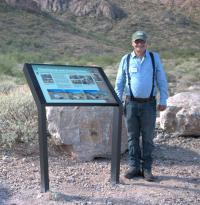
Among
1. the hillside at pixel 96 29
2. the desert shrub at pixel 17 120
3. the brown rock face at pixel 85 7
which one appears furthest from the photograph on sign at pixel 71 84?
the brown rock face at pixel 85 7

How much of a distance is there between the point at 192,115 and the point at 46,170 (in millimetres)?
3102

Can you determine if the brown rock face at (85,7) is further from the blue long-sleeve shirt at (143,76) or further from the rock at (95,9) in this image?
the blue long-sleeve shirt at (143,76)

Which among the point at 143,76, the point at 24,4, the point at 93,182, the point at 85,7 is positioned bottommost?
the point at 93,182

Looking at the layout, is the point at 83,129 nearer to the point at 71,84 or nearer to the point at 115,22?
the point at 71,84

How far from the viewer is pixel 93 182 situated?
6.14 meters

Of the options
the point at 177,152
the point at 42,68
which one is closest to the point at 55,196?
the point at 42,68

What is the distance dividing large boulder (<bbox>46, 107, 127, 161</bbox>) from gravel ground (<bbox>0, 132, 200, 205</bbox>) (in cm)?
15

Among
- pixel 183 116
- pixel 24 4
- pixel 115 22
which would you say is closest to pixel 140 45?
pixel 183 116

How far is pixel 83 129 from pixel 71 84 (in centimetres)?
120

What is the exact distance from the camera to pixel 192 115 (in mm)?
8086

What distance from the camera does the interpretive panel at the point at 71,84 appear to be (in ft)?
18.5

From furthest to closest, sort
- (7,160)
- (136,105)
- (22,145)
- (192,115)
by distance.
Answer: (192,115), (22,145), (7,160), (136,105)

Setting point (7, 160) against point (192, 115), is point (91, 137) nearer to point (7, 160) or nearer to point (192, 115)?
point (7, 160)

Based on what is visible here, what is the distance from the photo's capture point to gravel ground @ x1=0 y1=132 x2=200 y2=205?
18.4ft
